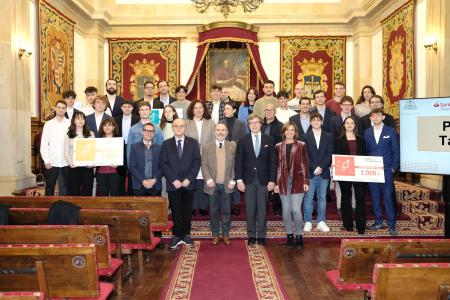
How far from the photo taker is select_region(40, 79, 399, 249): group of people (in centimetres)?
589

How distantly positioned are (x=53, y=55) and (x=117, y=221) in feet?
23.1

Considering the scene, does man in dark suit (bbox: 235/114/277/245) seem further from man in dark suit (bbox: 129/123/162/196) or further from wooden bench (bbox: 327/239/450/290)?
wooden bench (bbox: 327/239/450/290)

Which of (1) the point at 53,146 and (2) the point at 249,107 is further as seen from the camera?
(2) the point at 249,107

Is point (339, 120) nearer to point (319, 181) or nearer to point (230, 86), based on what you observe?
point (319, 181)

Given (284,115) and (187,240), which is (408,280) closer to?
(187,240)

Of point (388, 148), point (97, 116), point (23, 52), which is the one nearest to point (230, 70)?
point (23, 52)

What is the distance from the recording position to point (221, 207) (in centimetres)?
605

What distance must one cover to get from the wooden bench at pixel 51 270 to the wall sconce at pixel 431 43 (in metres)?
7.34

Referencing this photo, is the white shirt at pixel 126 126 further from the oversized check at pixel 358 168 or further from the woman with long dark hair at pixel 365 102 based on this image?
the woman with long dark hair at pixel 365 102

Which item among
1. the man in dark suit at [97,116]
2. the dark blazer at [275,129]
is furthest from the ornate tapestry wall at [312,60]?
the man in dark suit at [97,116]

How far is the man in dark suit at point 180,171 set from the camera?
585 centimetres

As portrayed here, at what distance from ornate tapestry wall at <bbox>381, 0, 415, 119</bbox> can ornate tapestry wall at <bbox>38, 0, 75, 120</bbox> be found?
23.5 ft

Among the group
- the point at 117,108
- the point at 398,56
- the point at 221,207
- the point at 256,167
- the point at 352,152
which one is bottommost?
the point at 221,207

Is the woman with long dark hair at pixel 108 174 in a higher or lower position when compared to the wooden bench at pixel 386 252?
higher
